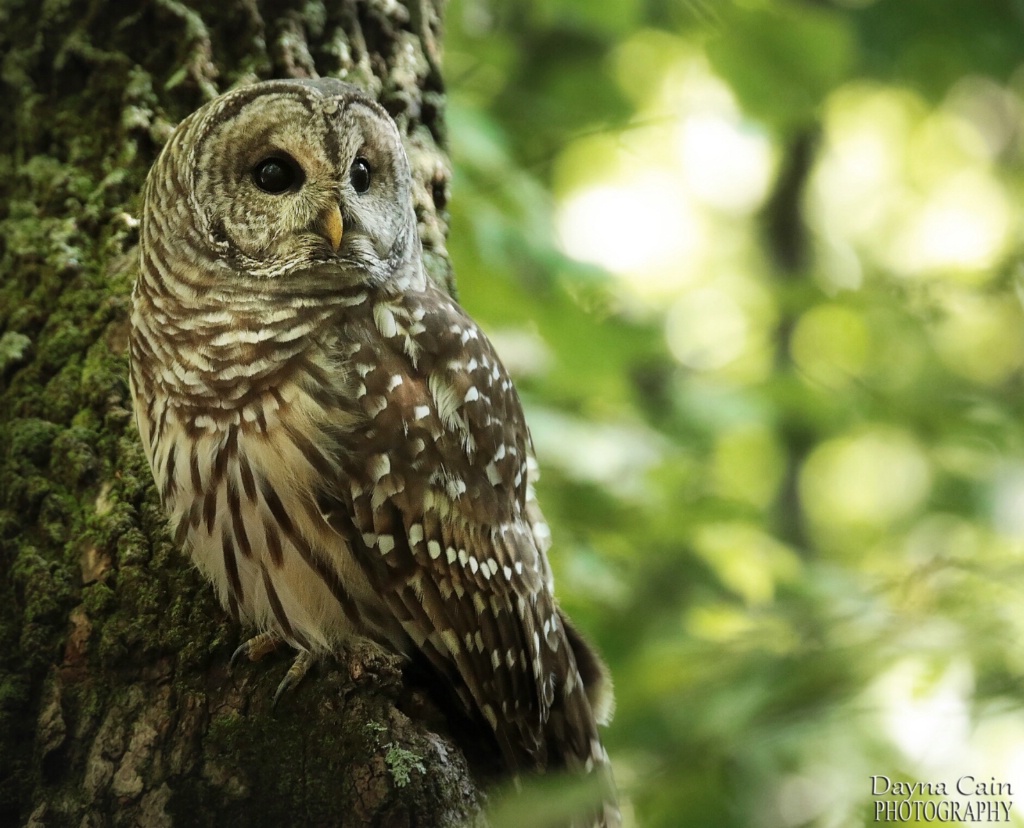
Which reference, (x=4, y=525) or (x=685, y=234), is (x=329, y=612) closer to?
(x=4, y=525)

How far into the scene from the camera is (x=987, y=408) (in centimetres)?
335

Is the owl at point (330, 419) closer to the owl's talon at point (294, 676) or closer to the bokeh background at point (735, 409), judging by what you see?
the owl's talon at point (294, 676)

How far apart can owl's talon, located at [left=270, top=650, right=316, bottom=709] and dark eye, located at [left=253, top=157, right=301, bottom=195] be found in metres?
1.15

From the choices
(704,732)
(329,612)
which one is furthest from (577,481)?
(704,732)

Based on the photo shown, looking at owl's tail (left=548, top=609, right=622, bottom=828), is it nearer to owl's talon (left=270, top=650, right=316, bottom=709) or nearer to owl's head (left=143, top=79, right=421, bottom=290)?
owl's talon (left=270, top=650, right=316, bottom=709)

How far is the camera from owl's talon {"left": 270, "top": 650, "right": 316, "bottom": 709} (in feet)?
6.70

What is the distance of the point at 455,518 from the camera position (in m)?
2.40

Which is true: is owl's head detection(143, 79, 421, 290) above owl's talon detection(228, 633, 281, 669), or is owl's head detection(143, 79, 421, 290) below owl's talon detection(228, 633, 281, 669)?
above

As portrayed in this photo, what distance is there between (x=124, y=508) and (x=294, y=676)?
0.64m

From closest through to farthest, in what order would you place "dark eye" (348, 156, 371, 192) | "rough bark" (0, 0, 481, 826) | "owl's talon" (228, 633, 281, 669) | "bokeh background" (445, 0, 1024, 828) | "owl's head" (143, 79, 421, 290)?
"bokeh background" (445, 0, 1024, 828), "rough bark" (0, 0, 481, 826), "owl's talon" (228, 633, 281, 669), "owl's head" (143, 79, 421, 290), "dark eye" (348, 156, 371, 192)

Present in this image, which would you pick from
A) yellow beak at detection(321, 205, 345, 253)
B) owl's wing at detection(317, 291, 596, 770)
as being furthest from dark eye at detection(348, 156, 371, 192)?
owl's wing at detection(317, 291, 596, 770)

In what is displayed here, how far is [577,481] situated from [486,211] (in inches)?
44.3

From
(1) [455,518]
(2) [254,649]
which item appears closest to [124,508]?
(2) [254,649]

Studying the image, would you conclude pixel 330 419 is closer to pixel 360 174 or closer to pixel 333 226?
pixel 333 226
